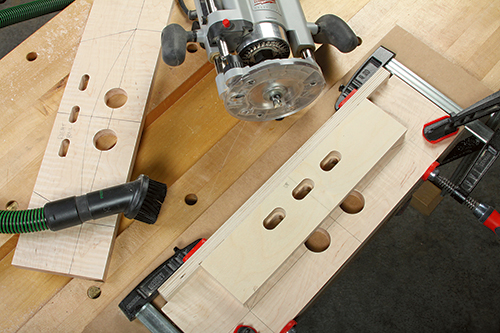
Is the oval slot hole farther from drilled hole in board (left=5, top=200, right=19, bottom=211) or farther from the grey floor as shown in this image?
the grey floor

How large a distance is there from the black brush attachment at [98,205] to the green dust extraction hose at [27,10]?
1.06 meters

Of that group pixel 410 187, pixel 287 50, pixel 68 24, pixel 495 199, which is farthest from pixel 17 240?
pixel 495 199

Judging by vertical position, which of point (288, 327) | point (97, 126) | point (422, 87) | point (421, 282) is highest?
point (97, 126)

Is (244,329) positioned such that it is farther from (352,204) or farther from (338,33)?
(338,33)

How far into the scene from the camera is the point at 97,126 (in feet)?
4.00

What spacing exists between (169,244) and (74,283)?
311mm

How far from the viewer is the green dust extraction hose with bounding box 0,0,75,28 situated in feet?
5.40

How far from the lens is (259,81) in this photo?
3.42ft

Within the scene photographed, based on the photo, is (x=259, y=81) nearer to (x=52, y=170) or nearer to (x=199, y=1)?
(x=199, y=1)

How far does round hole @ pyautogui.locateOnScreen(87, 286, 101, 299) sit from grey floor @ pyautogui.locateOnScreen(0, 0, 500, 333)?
4.14ft

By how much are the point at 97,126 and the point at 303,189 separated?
0.70 m

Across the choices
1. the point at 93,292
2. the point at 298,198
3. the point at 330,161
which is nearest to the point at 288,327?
the point at 298,198

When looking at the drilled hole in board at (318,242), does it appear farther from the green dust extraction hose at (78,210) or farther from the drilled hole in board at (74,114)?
the drilled hole in board at (74,114)

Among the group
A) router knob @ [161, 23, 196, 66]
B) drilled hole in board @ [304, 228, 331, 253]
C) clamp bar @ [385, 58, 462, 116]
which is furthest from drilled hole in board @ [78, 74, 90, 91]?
clamp bar @ [385, 58, 462, 116]
